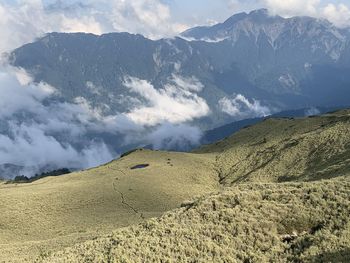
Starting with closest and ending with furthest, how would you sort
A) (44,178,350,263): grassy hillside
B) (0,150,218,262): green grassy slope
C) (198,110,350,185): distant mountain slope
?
(44,178,350,263): grassy hillside, (0,150,218,262): green grassy slope, (198,110,350,185): distant mountain slope

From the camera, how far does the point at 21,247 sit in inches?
1853

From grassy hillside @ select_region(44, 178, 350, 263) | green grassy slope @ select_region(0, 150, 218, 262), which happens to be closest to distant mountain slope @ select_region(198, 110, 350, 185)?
green grassy slope @ select_region(0, 150, 218, 262)

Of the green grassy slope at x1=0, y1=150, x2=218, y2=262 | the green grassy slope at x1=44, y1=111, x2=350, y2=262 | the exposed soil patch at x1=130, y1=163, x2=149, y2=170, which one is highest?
the exposed soil patch at x1=130, y1=163, x2=149, y2=170

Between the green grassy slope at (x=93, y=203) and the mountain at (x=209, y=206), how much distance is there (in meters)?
0.20

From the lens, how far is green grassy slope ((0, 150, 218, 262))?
193 ft

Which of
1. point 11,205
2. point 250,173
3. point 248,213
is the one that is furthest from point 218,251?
point 250,173

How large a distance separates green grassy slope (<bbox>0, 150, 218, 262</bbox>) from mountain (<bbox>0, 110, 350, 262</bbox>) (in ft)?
0.64

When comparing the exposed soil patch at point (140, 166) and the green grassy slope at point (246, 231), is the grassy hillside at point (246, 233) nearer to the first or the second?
the green grassy slope at point (246, 231)

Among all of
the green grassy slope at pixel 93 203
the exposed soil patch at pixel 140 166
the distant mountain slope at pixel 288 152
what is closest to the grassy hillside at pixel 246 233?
the green grassy slope at pixel 93 203

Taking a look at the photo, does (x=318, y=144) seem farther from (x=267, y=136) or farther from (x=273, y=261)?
(x=273, y=261)

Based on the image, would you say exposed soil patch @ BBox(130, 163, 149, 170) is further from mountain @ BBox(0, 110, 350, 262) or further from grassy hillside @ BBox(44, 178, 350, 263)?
grassy hillside @ BBox(44, 178, 350, 263)

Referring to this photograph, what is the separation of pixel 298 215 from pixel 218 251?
24.3 feet

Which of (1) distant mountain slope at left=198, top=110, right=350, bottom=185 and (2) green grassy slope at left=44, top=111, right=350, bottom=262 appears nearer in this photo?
(2) green grassy slope at left=44, top=111, right=350, bottom=262

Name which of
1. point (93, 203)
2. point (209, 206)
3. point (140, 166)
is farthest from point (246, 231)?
point (140, 166)
